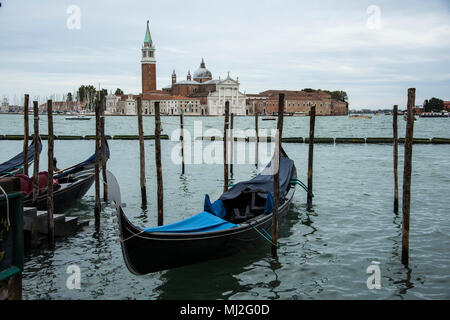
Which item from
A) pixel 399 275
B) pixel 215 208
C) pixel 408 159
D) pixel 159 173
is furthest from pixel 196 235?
pixel 408 159

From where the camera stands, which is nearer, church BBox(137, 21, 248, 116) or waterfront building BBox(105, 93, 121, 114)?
church BBox(137, 21, 248, 116)

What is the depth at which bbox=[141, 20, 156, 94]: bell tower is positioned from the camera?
8706 centimetres

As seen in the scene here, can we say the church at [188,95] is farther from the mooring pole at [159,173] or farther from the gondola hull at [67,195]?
the mooring pole at [159,173]

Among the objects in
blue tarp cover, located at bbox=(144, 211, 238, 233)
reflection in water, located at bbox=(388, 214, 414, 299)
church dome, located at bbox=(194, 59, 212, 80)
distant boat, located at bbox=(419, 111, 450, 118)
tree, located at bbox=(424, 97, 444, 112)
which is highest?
church dome, located at bbox=(194, 59, 212, 80)

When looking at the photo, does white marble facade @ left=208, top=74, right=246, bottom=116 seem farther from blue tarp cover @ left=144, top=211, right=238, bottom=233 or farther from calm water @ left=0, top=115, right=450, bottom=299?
blue tarp cover @ left=144, top=211, right=238, bottom=233

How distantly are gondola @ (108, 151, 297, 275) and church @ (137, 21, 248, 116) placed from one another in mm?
79376

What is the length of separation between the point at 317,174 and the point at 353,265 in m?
8.14

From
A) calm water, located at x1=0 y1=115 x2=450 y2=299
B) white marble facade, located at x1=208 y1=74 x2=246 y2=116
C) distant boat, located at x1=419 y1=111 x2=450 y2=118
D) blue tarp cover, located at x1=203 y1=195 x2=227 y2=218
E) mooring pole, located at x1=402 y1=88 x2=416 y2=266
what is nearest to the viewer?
calm water, located at x1=0 y1=115 x2=450 y2=299

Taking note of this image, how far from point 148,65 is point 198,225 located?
283ft

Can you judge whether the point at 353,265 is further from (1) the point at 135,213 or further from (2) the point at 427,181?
(2) the point at 427,181

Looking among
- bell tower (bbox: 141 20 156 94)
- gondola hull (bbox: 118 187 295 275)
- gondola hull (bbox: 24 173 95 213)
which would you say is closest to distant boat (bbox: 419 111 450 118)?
bell tower (bbox: 141 20 156 94)

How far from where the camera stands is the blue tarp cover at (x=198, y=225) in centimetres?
463

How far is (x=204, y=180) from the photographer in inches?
474
